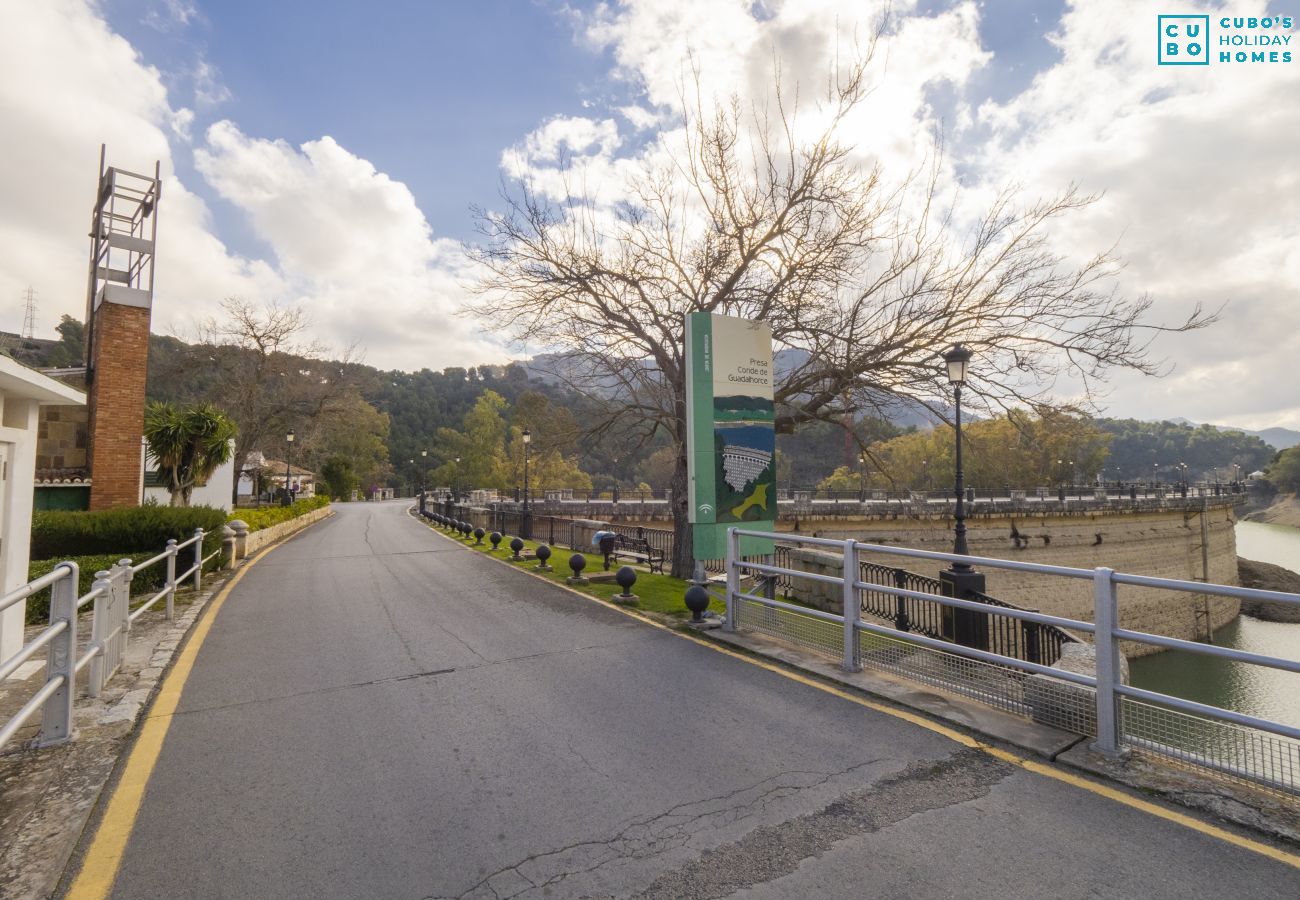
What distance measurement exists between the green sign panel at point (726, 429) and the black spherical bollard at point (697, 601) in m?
1.13

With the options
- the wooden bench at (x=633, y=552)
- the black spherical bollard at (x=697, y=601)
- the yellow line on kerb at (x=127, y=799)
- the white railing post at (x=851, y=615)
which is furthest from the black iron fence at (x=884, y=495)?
the yellow line on kerb at (x=127, y=799)

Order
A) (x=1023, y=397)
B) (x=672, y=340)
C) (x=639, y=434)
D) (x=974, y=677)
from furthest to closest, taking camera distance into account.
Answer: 1. (x=639, y=434)
2. (x=672, y=340)
3. (x=1023, y=397)
4. (x=974, y=677)

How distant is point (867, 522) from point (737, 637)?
101 feet

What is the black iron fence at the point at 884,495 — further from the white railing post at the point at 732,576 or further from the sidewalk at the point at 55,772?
the sidewalk at the point at 55,772

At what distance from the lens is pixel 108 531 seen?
36.6 feet

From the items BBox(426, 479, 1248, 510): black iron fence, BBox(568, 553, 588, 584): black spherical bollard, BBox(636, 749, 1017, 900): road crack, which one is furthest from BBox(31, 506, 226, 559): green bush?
BBox(426, 479, 1248, 510): black iron fence

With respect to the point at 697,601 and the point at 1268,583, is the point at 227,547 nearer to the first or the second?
the point at 697,601

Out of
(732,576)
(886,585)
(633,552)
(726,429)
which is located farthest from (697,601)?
(633,552)

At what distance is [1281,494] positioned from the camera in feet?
371

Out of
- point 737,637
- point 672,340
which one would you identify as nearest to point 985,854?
point 737,637

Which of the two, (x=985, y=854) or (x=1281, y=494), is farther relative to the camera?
(x=1281, y=494)

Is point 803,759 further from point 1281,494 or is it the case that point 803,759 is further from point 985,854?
point 1281,494

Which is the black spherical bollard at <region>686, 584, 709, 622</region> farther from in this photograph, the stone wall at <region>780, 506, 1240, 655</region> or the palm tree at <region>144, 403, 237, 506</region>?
the stone wall at <region>780, 506, 1240, 655</region>

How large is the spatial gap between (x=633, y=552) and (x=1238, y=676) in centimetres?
2967
